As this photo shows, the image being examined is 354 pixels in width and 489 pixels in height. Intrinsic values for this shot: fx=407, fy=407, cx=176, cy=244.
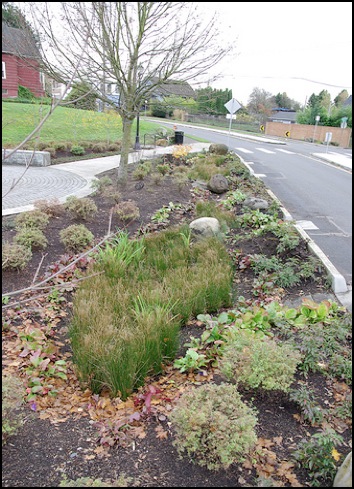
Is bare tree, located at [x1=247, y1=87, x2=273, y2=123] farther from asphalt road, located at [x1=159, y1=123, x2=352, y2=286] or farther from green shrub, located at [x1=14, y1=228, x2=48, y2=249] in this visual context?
green shrub, located at [x1=14, y1=228, x2=48, y2=249]

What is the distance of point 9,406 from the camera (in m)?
2.45

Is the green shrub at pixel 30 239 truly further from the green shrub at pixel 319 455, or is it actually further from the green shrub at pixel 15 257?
the green shrub at pixel 319 455

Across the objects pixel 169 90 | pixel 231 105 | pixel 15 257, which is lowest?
pixel 15 257

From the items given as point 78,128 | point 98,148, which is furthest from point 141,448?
point 78,128

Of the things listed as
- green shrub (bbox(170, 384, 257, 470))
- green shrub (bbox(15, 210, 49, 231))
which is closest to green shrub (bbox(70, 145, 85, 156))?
green shrub (bbox(15, 210, 49, 231))

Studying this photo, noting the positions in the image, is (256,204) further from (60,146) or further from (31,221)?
(60,146)

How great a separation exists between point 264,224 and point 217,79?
131 inches

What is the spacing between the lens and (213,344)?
12.4ft

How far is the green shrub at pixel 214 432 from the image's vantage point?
2.30 metres

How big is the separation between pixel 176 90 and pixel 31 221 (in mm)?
4792

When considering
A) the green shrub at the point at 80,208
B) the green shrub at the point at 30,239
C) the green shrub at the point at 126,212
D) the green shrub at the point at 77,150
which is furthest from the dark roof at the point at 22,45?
the green shrub at the point at 77,150

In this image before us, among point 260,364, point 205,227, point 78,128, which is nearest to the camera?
point 260,364

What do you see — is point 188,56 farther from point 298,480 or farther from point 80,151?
point 80,151

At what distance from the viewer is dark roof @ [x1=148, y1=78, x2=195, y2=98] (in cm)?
875
